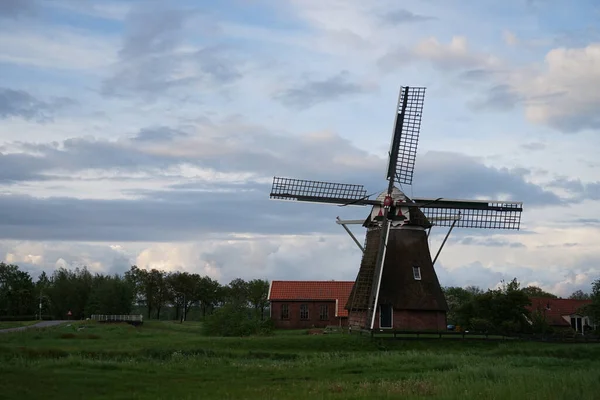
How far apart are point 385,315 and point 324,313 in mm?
18072

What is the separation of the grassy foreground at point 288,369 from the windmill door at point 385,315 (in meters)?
3.01

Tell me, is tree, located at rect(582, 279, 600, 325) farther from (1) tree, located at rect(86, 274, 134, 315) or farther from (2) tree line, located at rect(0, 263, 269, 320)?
(1) tree, located at rect(86, 274, 134, 315)

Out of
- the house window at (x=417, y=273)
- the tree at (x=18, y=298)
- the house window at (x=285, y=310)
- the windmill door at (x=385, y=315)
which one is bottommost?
the tree at (x=18, y=298)

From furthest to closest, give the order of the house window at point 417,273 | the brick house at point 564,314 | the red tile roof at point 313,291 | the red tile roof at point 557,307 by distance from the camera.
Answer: the brick house at point 564,314
the red tile roof at point 557,307
the red tile roof at point 313,291
the house window at point 417,273

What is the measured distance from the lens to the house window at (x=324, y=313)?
213 ft

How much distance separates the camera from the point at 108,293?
88.2m

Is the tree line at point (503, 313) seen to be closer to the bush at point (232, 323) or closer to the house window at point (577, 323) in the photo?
the bush at point (232, 323)

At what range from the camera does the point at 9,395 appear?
70.1 feet

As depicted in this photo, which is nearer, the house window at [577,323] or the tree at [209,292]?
the house window at [577,323]

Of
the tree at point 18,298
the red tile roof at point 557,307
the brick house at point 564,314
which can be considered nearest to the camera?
the red tile roof at point 557,307

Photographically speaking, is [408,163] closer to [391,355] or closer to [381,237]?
[381,237]

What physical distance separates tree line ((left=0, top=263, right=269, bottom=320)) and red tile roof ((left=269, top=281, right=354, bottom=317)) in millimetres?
20595

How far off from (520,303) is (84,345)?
30895mm

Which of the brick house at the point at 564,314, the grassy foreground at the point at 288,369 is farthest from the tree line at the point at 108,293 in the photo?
the grassy foreground at the point at 288,369
